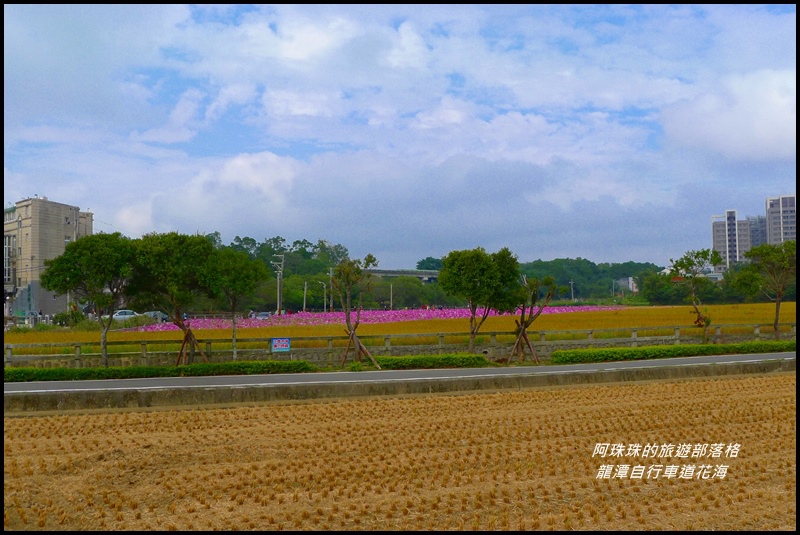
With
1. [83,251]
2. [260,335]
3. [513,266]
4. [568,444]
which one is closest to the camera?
[568,444]

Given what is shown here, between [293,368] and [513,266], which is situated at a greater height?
[513,266]

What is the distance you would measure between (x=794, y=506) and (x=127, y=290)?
795 inches

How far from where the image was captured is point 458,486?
29.5ft

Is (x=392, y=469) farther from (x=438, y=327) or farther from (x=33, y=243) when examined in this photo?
(x=33, y=243)

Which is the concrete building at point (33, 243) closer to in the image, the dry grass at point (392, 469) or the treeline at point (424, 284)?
the treeline at point (424, 284)

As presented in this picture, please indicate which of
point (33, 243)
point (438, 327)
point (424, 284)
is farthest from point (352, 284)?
point (424, 284)

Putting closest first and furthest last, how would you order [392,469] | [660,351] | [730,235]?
1. [392,469]
2. [660,351]
3. [730,235]

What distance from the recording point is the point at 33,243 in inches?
2184

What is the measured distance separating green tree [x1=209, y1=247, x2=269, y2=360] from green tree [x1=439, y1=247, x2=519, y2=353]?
721 cm

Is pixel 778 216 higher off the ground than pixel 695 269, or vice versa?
pixel 778 216

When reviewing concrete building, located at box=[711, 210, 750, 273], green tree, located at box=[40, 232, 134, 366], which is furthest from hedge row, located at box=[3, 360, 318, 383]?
concrete building, located at box=[711, 210, 750, 273]

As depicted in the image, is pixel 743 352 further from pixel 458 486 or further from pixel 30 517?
pixel 30 517

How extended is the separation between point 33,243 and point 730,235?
13706 centimetres

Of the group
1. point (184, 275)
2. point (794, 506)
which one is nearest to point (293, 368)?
point (184, 275)
